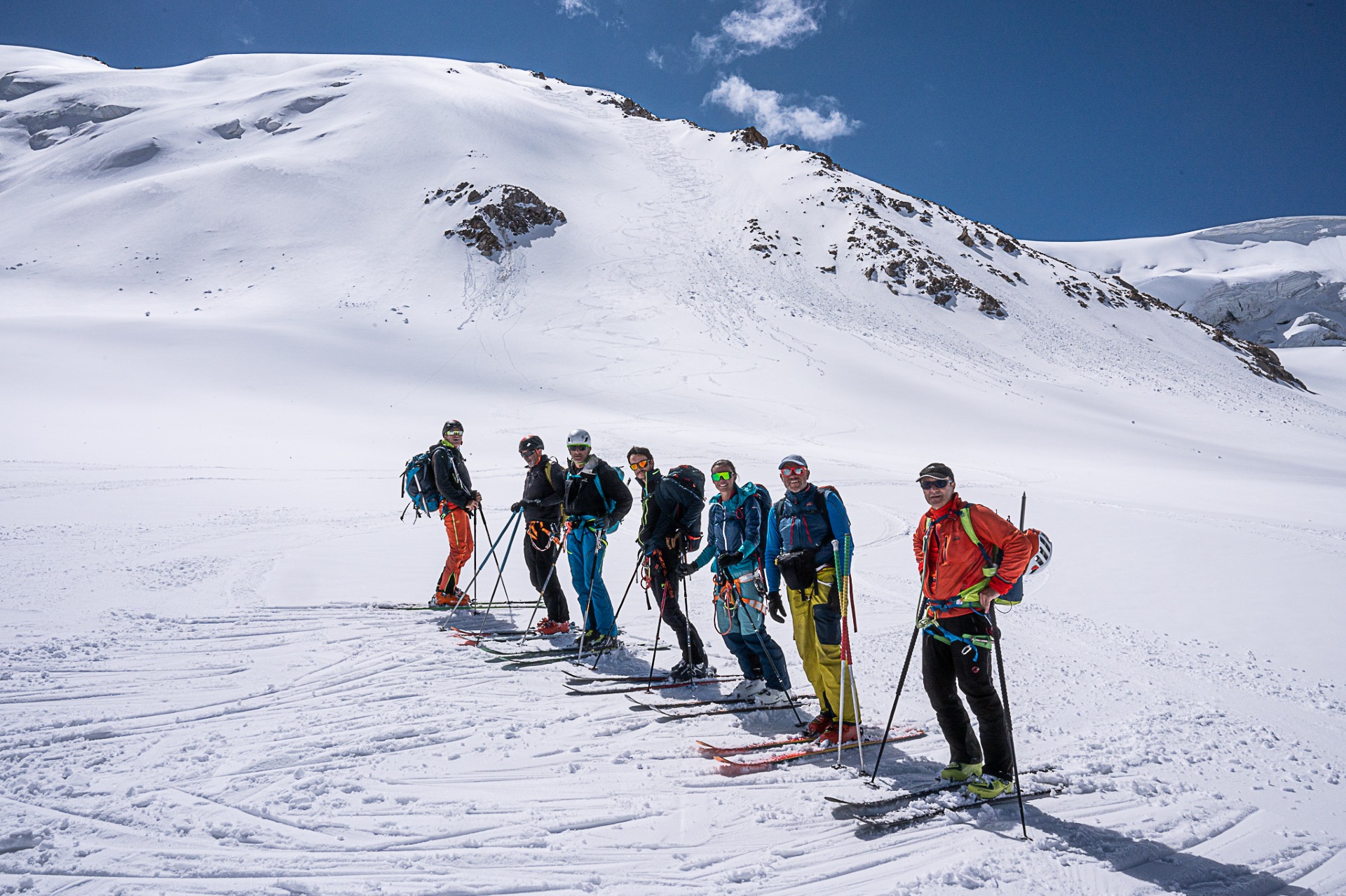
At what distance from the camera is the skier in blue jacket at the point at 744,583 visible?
622cm

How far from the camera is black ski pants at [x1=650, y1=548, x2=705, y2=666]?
7.08 m

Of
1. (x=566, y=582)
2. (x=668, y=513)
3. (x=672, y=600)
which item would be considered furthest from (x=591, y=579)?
(x=566, y=582)

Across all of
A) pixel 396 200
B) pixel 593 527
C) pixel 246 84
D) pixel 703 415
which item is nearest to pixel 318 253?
pixel 396 200

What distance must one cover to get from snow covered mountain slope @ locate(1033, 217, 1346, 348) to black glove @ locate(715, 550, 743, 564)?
482 ft

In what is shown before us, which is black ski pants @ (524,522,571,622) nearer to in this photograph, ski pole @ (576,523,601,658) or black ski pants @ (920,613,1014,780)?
ski pole @ (576,523,601,658)

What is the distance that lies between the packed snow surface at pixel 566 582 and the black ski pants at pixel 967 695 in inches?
15.2

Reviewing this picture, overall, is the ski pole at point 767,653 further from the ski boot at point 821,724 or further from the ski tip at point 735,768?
the ski tip at point 735,768

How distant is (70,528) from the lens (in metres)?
12.2

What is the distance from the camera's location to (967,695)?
4.71 m

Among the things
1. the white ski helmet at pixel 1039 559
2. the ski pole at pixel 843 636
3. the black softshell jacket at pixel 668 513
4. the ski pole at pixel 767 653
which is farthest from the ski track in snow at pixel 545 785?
the black softshell jacket at pixel 668 513

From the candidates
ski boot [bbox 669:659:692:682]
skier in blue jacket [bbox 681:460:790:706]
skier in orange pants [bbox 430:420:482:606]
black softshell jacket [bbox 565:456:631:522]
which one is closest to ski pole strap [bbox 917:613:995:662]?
skier in blue jacket [bbox 681:460:790:706]

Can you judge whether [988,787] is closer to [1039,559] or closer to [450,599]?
[1039,559]

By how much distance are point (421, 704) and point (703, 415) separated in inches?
1089

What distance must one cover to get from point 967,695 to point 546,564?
16.9 ft
